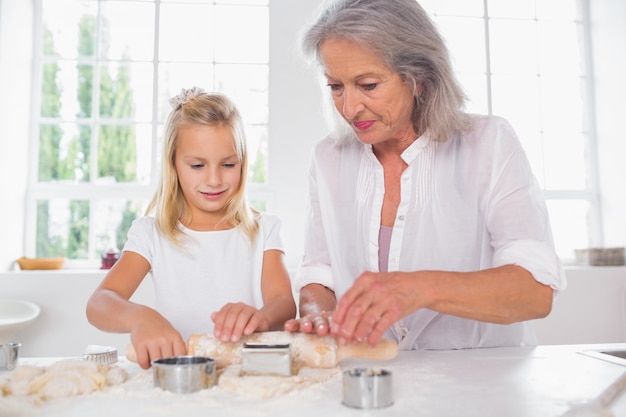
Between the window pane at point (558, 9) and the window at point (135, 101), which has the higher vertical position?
the window pane at point (558, 9)

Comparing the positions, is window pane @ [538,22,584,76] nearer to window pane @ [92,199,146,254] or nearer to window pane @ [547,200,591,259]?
window pane @ [547,200,591,259]

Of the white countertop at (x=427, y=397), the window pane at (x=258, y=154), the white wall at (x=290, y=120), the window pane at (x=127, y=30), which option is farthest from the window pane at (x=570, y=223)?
the white countertop at (x=427, y=397)

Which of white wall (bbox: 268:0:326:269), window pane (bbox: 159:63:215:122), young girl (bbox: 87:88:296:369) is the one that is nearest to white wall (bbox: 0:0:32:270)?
window pane (bbox: 159:63:215:122)

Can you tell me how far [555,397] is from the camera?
79cm

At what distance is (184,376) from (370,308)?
1.02ft

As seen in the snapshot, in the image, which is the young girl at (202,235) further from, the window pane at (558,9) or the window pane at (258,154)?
the window pane at (558,9)

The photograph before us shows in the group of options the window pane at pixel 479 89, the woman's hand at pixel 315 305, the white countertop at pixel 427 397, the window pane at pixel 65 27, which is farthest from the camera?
the window pane at pixel 479 89

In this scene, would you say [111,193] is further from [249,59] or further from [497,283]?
[497,283]

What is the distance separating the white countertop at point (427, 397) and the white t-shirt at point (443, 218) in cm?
34

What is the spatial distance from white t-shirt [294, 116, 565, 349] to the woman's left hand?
0.37m

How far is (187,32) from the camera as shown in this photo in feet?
12.4

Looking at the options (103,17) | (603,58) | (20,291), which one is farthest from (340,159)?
(603,58)

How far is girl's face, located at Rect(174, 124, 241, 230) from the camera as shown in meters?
1.51

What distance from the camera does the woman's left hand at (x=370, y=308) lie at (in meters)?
0.94
